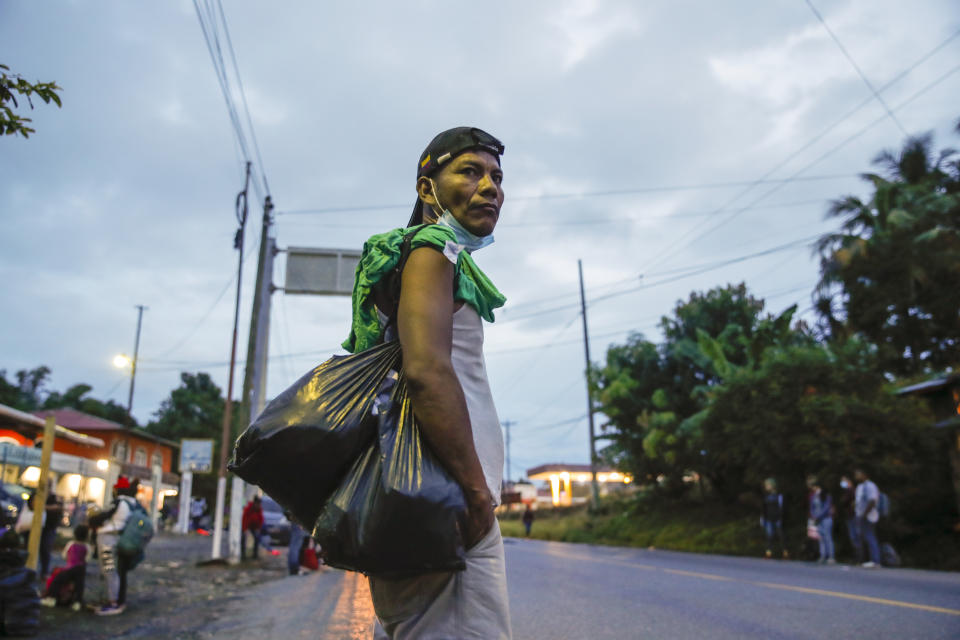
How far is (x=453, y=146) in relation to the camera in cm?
178

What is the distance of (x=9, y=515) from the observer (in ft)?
21.6

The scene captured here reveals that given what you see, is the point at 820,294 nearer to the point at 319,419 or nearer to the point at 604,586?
the point at 604,586

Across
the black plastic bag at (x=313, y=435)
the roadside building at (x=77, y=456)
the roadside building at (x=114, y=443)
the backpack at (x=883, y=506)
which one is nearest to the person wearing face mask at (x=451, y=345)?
the black plastic bag at (x=313, y=435)

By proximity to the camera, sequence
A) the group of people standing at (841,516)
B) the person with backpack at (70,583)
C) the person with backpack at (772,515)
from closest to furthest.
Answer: the person with backpack at (70,583) → the group of people standing at (841,516) → the person with backpack at (772,515)

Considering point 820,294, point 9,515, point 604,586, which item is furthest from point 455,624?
point 820,294

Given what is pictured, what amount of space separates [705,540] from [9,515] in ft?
51.5

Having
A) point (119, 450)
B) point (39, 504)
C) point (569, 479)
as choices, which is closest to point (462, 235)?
point (39, 504)

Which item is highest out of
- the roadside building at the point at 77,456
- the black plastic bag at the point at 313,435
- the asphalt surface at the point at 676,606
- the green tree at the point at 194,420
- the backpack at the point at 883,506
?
the green tree at the point at 194,420

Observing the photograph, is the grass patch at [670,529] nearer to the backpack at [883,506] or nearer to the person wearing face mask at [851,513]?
the person wearing face mask at [851,513]

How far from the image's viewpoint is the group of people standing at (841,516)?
1171 cm

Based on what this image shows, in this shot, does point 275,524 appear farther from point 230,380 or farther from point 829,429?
point 829,429

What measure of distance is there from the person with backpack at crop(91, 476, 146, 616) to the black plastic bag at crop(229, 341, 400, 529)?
736 centimetres

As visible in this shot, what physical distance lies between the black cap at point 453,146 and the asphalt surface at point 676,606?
436cm

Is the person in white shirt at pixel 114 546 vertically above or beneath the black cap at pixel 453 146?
beneath
